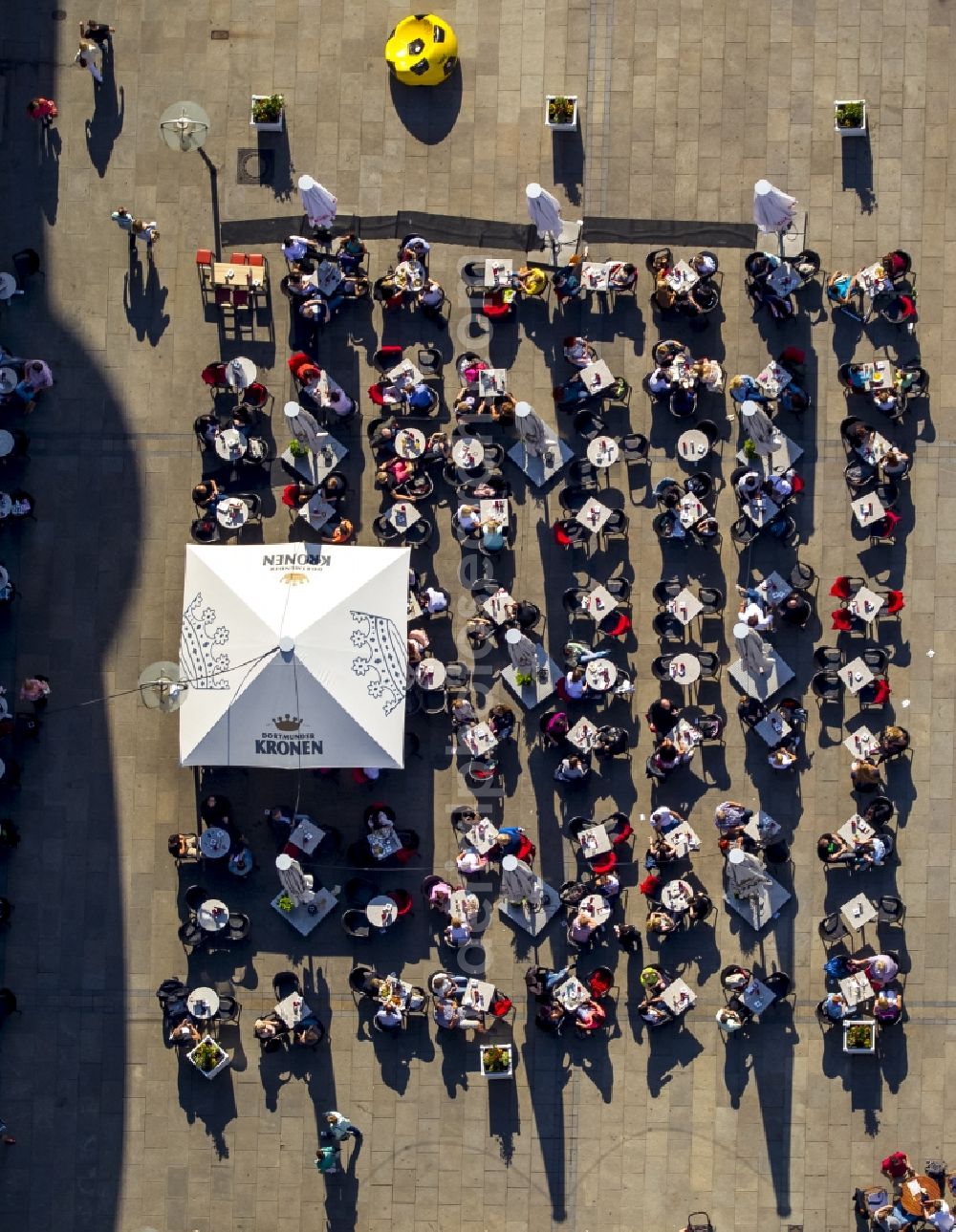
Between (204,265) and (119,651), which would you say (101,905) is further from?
(204,265)

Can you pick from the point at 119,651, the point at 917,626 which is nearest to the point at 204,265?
the point at 119,651

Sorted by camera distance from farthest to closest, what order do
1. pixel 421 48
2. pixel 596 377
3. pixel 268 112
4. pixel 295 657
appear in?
1. pixel 268 112
2. pixel 421 48
3. pixel 596 377
4. pixel 295 657

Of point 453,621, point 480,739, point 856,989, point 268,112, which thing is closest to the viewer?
point 856,989

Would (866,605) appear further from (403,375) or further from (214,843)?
(214,843)

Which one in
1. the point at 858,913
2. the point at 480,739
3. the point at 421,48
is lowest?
the point at 858,913

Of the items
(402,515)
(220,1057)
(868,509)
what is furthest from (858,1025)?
(402,515)

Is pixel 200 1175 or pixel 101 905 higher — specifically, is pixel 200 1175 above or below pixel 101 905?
below

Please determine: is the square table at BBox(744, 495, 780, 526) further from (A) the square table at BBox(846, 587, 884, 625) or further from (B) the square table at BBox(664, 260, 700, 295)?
(B) the square table at BBox(664, 260, 700, 295)
